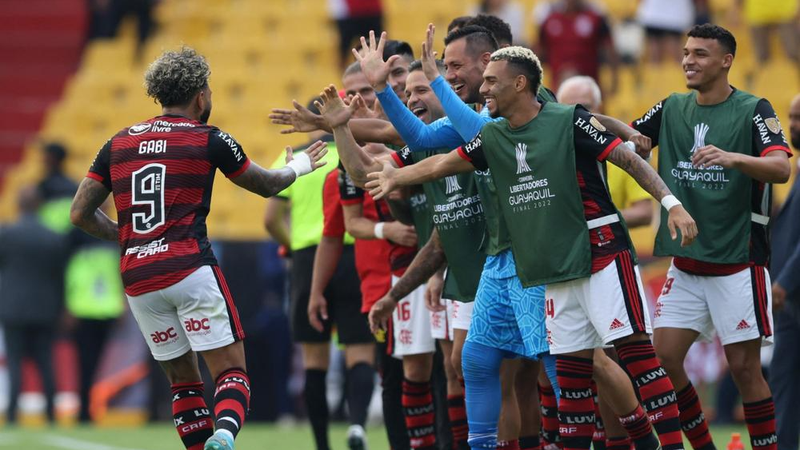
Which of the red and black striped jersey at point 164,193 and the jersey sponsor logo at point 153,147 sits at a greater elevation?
the jersey sponsor logo at point 153,147

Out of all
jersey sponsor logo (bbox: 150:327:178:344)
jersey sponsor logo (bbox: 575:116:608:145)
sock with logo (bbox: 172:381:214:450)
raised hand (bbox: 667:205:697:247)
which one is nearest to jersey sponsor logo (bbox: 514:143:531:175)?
jersey sponsor logo (bbox: 575:116:608:145)

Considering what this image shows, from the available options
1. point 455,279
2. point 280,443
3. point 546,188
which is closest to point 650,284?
point 280,443

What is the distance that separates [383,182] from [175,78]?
1209 mm

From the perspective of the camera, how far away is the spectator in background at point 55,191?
15.0 metres

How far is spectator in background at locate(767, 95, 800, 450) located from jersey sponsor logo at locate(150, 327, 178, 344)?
3.74m

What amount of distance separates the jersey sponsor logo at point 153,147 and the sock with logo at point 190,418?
4.21 feet

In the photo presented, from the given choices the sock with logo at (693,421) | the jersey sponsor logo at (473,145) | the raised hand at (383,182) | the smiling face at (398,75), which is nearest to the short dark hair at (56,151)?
the smiling face at (398,75)

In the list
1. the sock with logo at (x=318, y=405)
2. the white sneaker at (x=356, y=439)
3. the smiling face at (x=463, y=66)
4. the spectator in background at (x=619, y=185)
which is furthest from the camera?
the sock with logo at (x=318, y=405)

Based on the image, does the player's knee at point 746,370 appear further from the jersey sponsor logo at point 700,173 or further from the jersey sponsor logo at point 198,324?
the jersey sponsor logo at point 198,324

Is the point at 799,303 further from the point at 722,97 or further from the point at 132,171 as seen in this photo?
the point at 132,171

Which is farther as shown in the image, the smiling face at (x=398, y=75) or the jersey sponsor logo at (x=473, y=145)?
the smiling face at (x=398, y=75)

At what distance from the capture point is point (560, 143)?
667 cm

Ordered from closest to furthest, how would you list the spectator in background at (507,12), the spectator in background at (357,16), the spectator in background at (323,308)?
1. the spectator in background at (323,308)
2. the spectator in background at (507,12)
3. the spectator in background at (357,16)

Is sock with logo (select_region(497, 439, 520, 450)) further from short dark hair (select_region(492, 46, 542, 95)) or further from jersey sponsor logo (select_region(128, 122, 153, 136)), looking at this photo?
jersey sponsor logo (select_region(128, 122, 153, 136))
